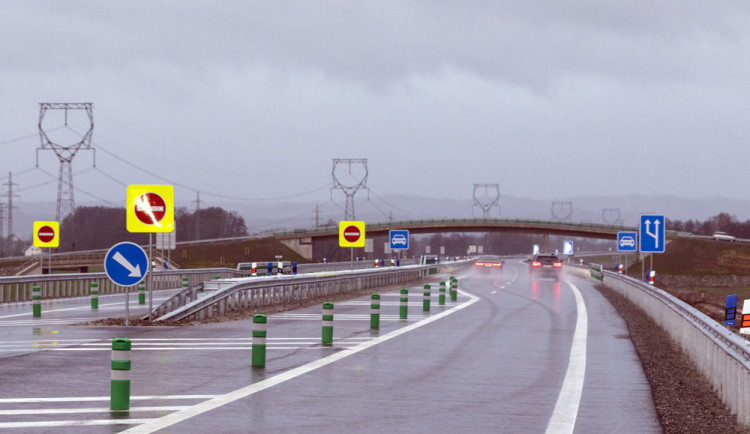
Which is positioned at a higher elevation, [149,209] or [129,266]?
[149,209]

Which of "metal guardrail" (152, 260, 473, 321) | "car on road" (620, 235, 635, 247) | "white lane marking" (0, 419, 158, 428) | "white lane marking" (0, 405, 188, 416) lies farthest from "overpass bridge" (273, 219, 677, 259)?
"white lane marking" (0, 419, 158, 428)

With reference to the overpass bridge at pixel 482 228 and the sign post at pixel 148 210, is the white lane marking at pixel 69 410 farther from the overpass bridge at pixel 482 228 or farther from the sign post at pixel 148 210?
the overpass bridge at pixel 482 228

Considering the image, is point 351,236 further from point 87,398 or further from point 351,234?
point 87,398

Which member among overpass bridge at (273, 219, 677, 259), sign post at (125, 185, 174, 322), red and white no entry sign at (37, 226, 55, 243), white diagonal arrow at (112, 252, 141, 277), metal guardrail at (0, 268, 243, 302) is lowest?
metal guardrail at (0, 268, 243, 302)

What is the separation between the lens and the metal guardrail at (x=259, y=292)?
25.5 metres

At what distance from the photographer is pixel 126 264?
21172mm

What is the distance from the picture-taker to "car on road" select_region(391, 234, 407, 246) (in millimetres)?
59278

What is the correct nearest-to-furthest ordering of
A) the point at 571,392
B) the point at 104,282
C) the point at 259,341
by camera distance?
the point at 571,392 → the point at 259,341 → the point at 104,282

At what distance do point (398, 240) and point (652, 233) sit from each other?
90.6 feet

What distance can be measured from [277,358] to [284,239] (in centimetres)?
11958

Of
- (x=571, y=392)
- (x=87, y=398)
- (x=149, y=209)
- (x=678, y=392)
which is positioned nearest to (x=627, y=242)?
(x=149, y=209)

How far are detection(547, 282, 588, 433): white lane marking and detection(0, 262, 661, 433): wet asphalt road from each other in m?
0.03

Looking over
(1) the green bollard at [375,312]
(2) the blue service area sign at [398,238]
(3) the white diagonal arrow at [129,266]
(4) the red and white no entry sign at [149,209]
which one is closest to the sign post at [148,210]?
(4) the red and white no entry sign at [149,209]

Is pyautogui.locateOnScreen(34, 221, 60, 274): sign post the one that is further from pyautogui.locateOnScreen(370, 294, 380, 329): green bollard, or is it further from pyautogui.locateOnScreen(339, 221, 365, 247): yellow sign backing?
pyautogui.locateOnScreen(370, 294, 380, 329): green bollard
